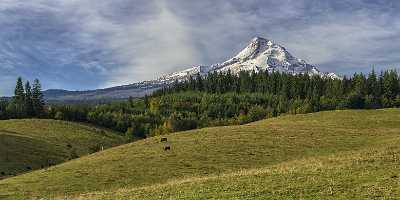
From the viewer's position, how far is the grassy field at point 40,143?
79312mm

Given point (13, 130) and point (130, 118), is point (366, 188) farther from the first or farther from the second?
point (130, 118)

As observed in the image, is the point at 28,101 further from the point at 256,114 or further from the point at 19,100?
the point at 256,114

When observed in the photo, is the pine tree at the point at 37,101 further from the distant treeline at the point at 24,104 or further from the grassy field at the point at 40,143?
the grassy field at the point at 40,143

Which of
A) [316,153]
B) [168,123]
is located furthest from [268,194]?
[168,123]

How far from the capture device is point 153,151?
60.9 meters

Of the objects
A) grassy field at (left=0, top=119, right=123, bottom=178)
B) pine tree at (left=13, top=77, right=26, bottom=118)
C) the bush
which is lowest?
grassy field at (left=0, top=119, right=123, bottom=178)

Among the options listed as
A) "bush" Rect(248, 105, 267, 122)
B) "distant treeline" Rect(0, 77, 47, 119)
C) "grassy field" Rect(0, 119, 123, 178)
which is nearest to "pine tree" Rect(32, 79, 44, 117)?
"distant treeline" Rect(0, 77, 47, 119)

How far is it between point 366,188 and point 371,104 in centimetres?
16650

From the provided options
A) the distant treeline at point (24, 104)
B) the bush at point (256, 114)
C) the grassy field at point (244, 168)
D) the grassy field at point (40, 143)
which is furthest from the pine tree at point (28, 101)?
the grassy field at point (244, 168)

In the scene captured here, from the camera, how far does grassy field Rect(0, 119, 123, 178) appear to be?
79.3 m

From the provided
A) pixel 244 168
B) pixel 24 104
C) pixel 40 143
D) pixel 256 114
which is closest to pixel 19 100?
pixel 24 104

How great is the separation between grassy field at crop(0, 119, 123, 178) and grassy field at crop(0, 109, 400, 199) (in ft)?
74.7

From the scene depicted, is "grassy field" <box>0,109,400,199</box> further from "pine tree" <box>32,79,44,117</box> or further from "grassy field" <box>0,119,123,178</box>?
"pine tree" <box>32,79,44,117</box>

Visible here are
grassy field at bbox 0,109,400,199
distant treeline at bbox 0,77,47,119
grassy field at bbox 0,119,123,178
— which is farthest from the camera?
distant treeline at bbox 0,77,47,119
